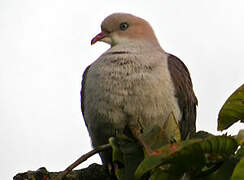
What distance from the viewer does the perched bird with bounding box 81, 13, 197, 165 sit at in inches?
153

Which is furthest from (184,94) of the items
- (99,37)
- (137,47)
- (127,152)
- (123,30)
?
(127,152)

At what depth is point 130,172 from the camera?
2.21m

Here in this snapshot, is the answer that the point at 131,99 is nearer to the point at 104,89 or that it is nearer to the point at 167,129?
the point at 104,89

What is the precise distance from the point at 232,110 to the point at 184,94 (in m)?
2.02

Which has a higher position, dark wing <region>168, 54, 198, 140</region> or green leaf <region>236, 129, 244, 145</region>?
green leaf <region>236, 129, 244, 145</region>

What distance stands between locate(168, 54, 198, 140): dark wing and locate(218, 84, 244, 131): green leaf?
1758 millimetres

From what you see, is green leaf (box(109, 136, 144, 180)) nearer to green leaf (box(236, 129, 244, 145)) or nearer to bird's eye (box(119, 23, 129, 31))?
green leaf (box(236, 129, 244, 145))

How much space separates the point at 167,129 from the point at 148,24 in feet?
9.55

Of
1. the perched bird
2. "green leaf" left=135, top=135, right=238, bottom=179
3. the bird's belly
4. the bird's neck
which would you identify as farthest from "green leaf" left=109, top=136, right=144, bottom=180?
the bird's neck

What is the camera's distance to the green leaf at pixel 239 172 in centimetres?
184

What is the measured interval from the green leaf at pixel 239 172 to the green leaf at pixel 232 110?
1.58 ft


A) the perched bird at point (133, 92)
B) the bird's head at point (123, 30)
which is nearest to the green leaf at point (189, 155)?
the perched bird at point (133, 92)

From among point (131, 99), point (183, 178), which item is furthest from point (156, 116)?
point (183, 178)

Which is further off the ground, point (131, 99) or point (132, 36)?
point (132, 36)
